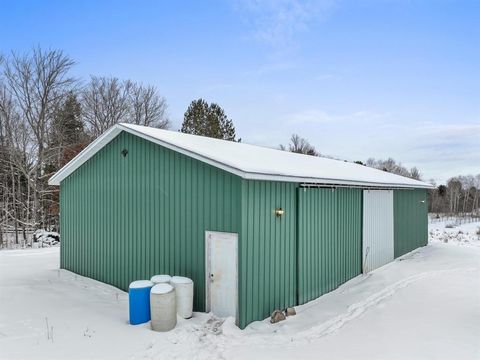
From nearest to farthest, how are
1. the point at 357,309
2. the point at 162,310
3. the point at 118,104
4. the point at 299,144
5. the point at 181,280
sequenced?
the point at 162,310 < the point at 181,280 < the point at 357,309 < the point at 118,104 < the point at 299,144

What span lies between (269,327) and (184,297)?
1682 mm

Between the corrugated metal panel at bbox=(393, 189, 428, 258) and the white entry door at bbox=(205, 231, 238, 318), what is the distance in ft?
28.8

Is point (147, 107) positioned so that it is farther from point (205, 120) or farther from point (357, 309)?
point (357, 309)

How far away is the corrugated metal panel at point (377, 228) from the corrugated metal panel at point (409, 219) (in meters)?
0.85

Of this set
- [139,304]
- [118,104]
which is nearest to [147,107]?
[118,104]

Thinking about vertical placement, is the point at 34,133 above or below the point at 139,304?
above

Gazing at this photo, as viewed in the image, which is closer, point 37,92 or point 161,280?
point 161,280

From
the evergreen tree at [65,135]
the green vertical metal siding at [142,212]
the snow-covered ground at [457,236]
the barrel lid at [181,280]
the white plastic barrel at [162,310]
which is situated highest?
the evergreen tree at [65,135]

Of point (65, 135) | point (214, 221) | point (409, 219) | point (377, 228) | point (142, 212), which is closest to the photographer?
point (214, 221)

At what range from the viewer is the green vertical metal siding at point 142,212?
21.7ft

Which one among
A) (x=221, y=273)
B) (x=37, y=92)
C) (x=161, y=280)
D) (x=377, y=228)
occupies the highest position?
(x=37, y=92)

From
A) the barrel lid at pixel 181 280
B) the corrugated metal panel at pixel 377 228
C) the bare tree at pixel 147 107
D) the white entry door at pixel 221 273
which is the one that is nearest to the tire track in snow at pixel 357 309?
the white entry door at pixel 221 273

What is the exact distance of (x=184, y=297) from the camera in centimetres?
622

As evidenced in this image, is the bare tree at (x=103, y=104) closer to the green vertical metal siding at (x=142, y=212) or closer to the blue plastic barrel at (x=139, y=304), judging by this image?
the green vertical metal siding at (x=142, y=212)
